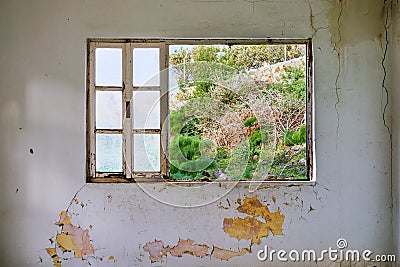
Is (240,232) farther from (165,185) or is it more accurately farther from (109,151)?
(109,151)

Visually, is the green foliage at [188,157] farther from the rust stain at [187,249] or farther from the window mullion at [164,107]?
the rust stain at [187,249]

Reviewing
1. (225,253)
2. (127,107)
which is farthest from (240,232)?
(127,107)

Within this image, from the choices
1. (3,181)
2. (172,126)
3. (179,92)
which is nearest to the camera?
(3,181)

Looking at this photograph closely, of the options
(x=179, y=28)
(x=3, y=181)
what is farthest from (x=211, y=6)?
(x=3, y=181)

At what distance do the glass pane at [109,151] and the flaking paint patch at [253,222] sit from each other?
101 cm

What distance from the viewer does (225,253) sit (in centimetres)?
353

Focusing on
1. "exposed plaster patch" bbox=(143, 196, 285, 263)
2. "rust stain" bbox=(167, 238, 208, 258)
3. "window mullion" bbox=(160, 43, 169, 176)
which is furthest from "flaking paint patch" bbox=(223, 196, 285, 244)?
"window mullion" bbox=(160, 43, 169, 176)

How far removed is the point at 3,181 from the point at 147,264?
1.33 metres

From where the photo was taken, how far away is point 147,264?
3508mm

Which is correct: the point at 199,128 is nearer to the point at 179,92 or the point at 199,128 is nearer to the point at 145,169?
the point at 179,92

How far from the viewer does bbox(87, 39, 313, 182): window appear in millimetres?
3584

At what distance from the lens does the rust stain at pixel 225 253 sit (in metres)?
3.53

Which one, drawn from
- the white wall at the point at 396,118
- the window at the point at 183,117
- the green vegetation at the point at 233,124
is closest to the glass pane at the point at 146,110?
the window at the point at 183,117

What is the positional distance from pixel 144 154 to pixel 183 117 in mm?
571
